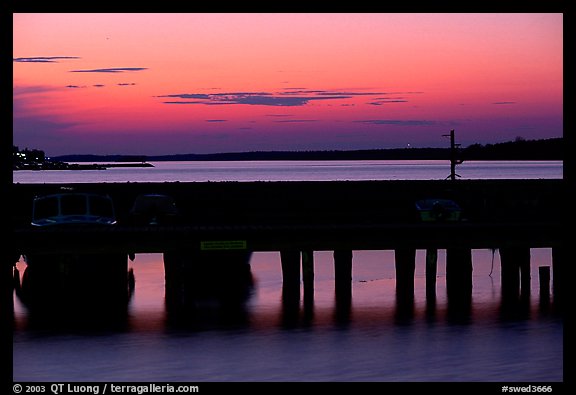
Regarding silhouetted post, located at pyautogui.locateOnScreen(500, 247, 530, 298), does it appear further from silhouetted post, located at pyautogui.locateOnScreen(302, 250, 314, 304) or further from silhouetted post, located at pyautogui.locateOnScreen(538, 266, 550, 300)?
silhouetted post, located at pyautogui.locateOnScreen(302, 250, 314, 304)

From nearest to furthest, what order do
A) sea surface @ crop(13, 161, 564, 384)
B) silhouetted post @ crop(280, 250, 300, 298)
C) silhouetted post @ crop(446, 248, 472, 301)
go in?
sea surface @ crop(13, 161, 564, 384), silhouetted post @ crop(280, 250, 300, 298), silhouetted post @ crop(446, 248, 472, 301)

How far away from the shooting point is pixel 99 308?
1209 inches

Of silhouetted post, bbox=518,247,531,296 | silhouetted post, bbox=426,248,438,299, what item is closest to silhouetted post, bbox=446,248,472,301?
silhouetted post, bbox=426,248,438,299

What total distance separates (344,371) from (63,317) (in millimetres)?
10625

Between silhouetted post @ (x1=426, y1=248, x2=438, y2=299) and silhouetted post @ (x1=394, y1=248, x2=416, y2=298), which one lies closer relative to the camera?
silhouetted post @ (x1=394, y1=248, x2=416, y2=298)

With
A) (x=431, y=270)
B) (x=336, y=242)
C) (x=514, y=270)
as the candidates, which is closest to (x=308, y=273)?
(x=431, y=270)

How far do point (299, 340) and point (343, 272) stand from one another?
23.3 feet

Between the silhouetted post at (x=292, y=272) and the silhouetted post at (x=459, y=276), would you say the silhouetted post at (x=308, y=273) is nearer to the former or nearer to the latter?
the silhouetted post at (x=292, y=272)

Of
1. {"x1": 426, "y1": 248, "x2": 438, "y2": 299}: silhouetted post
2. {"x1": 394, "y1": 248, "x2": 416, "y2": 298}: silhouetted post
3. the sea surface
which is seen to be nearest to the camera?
the sea surface

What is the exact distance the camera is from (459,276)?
33375 millimetres

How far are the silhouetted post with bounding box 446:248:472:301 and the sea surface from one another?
58 centimetres

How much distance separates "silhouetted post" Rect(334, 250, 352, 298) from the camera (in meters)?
31.4

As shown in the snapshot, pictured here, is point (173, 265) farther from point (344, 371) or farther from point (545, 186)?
point (545, 186)
